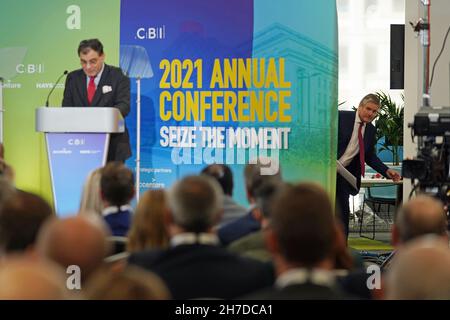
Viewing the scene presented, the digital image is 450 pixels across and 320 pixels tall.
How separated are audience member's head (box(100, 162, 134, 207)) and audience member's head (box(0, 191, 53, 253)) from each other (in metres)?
1.46

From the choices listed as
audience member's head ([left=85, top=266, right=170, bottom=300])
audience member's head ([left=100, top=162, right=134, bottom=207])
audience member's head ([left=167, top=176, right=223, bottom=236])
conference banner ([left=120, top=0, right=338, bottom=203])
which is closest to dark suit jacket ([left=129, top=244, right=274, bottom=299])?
audience member's head ([left=167, top=176, right=223, bottom=236])

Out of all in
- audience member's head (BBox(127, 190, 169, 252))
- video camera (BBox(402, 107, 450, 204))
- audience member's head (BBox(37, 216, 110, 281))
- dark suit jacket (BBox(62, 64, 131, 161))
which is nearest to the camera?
audience member's head (BBox(37, 216, 110, 281))

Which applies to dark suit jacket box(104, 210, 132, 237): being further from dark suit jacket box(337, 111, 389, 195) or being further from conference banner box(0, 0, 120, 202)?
dark suit jacket box(337, 111, 389, 195)

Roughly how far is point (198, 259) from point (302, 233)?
1.86ft

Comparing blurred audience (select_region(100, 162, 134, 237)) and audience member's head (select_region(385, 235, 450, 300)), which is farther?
blurred audience (select_region(100, 162, 134, 237))

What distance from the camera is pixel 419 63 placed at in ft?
29.1

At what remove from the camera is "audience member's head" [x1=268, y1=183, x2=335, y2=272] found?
2451 millimetres

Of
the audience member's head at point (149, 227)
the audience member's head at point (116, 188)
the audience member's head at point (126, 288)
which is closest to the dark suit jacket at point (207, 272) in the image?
the audience member's head at point (149, 227)

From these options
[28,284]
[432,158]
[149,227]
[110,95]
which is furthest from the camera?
[110,95]

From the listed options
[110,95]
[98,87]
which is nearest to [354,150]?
[110,95]

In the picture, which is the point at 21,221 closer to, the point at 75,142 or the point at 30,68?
the point at 75,142

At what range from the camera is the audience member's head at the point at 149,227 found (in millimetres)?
3568

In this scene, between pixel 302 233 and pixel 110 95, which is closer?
pixel 302 233
